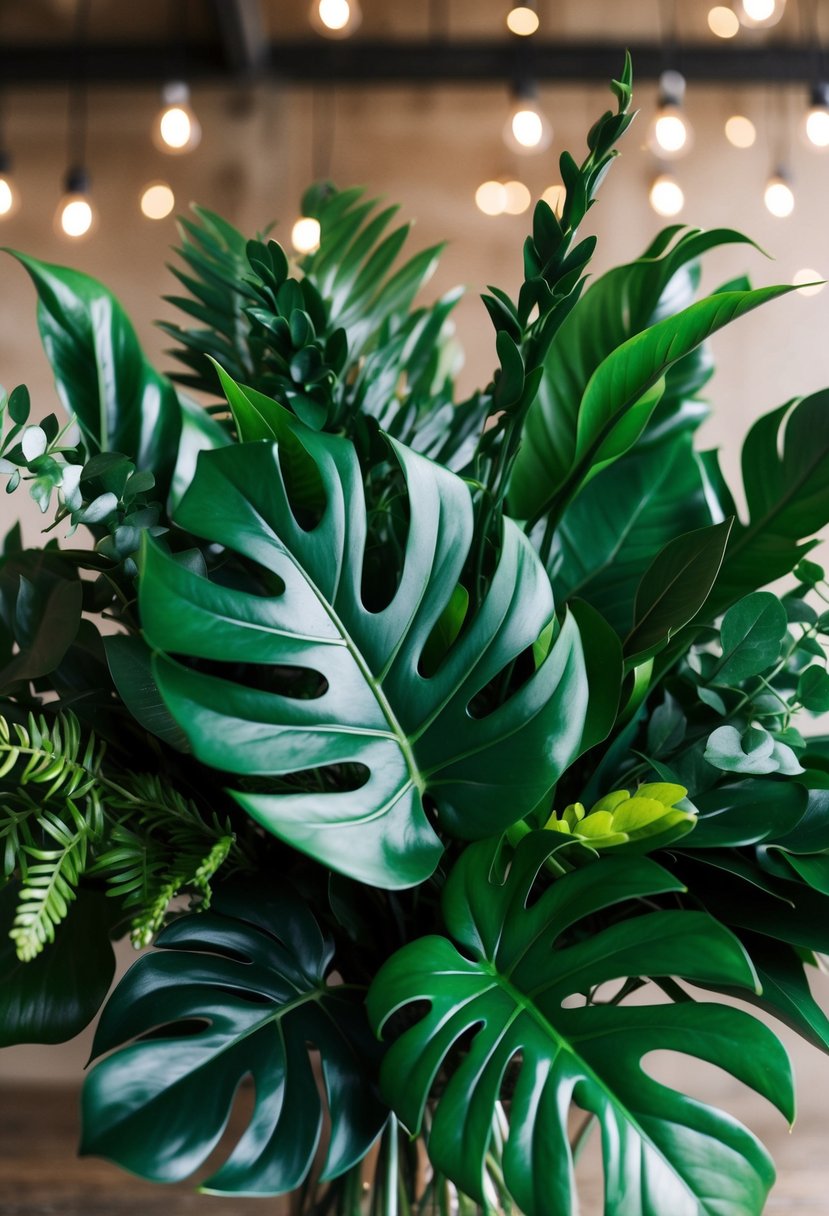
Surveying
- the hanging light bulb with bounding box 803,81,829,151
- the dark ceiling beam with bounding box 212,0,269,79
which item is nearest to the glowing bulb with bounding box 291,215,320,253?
the dark ceiling beam with bounding box 212,0,269,79

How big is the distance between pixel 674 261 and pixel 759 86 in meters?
1.35

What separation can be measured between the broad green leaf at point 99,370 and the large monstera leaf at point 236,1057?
26cm

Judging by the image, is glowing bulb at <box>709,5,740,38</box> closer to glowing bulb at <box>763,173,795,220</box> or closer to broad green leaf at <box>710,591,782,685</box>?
glowing bulb at <box>763,173,795,220</box>

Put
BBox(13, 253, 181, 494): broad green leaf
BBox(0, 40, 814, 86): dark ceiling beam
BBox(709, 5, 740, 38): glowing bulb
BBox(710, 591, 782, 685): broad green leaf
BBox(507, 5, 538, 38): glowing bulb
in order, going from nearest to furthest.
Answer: BBox(710, 591, 782, 685): broad green leaf, BBox(13, 253, 181, 494): broad green leaf, BBox(507, 5, 538, 38): glowing bulb, BBox(709, 5, 740, 38): glowing bulb, BBox(0, 40, 814, 86): dark ceiling beam

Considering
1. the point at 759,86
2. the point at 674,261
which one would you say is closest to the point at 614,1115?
the point at 674,261

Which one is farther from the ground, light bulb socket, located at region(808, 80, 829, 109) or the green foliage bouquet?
light bulb socket, located at region(808, 80, 829, 109)

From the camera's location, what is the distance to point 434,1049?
391mm

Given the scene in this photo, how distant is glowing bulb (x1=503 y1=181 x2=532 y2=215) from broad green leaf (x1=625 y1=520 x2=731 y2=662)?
1156 millimetres

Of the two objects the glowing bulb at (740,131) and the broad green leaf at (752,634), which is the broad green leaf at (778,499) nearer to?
the broad green leaf at (752,634)

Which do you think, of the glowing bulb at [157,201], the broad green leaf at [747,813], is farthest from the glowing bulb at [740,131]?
the broad green leaf at [747,813]

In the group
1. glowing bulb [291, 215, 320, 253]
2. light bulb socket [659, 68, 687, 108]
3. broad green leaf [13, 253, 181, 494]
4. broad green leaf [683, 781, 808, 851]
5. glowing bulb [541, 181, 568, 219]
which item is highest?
light bulb socket [659, 68, 687, 108]

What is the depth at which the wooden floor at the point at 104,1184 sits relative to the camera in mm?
840

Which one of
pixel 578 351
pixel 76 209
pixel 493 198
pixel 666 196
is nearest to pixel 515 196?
pixel 493 198

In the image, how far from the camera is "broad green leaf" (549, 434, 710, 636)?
0.61 m
